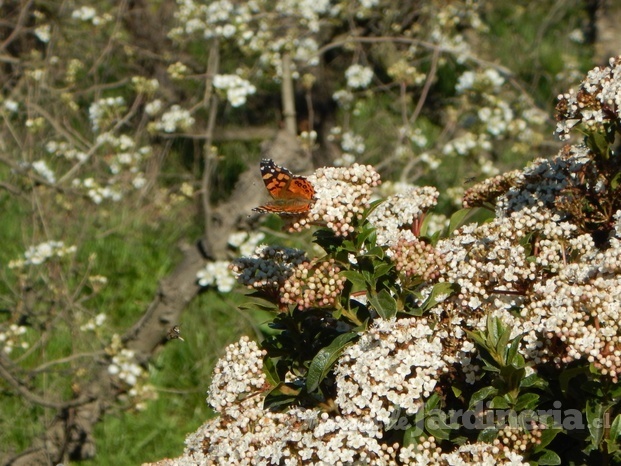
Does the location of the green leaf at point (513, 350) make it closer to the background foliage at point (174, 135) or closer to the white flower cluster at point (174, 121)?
the background foliage at point (174, 135)

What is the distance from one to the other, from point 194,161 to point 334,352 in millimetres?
4001

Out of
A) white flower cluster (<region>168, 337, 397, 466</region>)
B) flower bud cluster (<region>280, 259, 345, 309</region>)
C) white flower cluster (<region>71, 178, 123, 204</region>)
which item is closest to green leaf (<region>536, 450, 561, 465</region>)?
white flower cluster (<region>168, 337, 397, 466</region>)

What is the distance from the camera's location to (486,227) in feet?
7.60

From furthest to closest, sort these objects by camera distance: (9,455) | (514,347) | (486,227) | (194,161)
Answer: (194,161), (9,455), (486,227), (514,347)

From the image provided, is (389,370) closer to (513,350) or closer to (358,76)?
(513,350)

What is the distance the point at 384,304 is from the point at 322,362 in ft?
Result: 0.68

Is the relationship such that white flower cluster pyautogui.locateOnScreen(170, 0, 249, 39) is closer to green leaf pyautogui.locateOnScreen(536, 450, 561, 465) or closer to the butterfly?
the butterfly

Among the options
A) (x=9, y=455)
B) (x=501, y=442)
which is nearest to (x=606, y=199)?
(x=501, y=442)

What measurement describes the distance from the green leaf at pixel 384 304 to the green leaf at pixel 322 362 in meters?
0.11

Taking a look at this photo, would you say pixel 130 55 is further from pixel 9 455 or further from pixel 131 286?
pixel 9 455

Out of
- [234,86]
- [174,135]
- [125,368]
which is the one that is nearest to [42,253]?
[125,368]

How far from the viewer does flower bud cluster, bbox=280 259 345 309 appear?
2.09 meters

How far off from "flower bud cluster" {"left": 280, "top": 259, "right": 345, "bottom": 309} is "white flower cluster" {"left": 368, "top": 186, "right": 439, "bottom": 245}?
0.90ft

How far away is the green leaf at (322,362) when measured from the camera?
2.05 m
